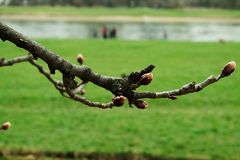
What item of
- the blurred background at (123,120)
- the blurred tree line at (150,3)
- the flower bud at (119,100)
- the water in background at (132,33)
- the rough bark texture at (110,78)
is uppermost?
the rough bark texture at (110,78)

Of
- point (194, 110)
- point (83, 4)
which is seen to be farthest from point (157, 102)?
point (83, 4)

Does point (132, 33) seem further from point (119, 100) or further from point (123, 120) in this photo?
point (119, 100)

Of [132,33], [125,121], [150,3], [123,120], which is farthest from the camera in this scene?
[150,3]

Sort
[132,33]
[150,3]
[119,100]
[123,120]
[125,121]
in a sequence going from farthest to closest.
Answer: [150,3] → [132,33] → [123,120] → [125,121] → [119,100]

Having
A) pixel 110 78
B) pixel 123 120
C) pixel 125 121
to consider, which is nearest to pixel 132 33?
pixel 123 120

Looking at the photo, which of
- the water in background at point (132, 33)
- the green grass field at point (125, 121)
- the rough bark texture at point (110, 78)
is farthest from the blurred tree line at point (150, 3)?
the rough bark texture at point (110, 78)

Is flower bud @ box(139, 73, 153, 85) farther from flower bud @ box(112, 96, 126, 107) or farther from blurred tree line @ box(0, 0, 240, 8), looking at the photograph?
blurred tree line @ box(0, 0, 240, 8)

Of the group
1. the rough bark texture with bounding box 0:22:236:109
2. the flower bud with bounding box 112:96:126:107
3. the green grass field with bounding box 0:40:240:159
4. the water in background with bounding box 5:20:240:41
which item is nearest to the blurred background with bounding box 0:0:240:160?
the green grass field with bounding box 0:40:240:159

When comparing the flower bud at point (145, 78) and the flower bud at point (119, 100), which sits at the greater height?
the flower bud at point (145, 78)

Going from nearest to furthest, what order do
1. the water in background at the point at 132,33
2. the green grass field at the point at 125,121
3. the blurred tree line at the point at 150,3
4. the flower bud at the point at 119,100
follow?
the flower bud at the point at 119,100 → the green grass field at the point at 125,121 → the water in background at the point at 132,33 → the blurred tree line at the point at 150,3

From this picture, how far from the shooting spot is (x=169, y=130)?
471 inches

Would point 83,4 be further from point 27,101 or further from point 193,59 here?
point 27,101

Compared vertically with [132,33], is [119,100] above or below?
above

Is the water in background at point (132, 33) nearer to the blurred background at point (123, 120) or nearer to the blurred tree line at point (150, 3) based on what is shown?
the blurred background at point (123, 120)
